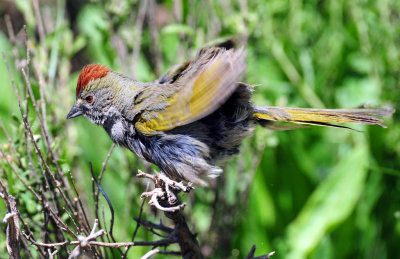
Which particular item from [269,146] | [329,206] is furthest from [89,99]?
[329,206]

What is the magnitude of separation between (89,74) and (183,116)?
0.57 meters

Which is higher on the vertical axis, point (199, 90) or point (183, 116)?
point (199, 90)

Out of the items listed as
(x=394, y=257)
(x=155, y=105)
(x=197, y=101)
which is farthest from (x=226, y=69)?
(x=394, y=257)

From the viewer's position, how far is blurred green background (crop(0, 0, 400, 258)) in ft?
10.5

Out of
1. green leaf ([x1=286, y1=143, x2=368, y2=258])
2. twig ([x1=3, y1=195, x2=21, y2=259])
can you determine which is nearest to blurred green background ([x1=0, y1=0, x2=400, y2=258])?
green leaf ([x1=286, y1=143, x2=368, y2=258])

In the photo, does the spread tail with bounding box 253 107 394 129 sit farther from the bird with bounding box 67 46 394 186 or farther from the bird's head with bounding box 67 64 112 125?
the bird's head with bounding box 67 64 112 125

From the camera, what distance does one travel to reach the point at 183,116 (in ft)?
7.13

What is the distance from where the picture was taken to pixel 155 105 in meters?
2.33

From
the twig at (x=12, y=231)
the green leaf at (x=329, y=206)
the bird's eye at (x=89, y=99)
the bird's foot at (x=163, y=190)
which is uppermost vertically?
the bird's eye at (x=89, y=99)

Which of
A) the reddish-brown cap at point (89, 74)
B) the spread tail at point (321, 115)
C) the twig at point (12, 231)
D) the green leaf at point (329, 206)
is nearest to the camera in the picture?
the twig at point (12, 231)

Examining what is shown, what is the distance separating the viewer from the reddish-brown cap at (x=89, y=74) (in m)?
2.45

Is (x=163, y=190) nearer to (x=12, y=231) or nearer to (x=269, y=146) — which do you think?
(x=12, y=231)

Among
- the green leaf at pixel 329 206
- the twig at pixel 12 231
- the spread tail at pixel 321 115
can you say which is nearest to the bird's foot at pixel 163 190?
the twig at pixel 12 231

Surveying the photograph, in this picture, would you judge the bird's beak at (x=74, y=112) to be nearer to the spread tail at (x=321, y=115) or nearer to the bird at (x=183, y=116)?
the bird at (x=183, y=116)
